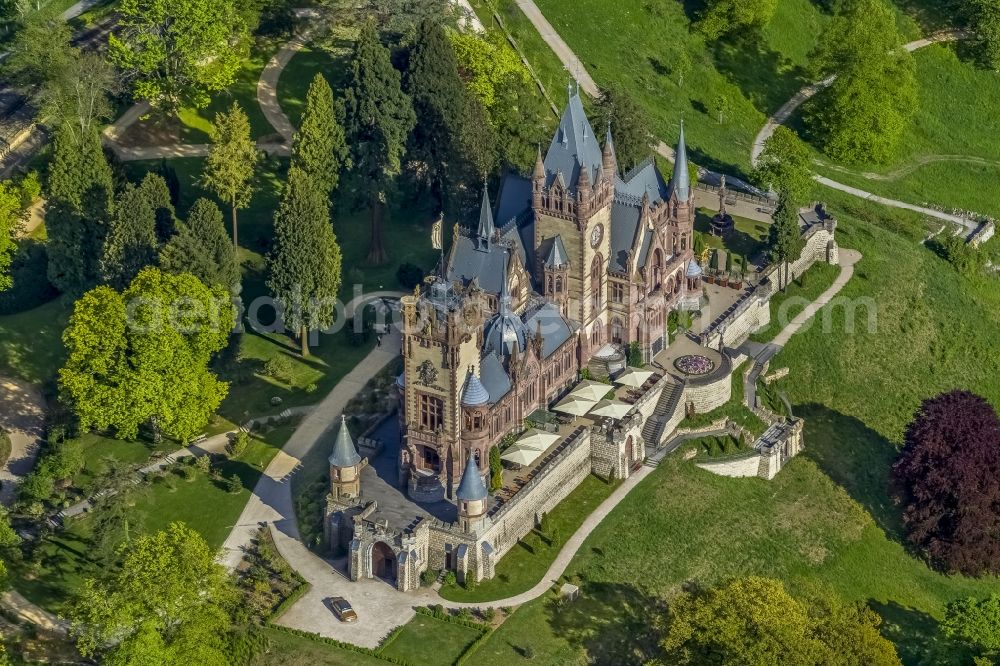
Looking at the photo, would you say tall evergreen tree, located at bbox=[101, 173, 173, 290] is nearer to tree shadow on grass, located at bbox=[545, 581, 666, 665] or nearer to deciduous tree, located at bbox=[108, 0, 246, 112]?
deciduous tree, located at bbox=[108, 0, 246, 112]

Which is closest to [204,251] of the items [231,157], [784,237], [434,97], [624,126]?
[231,157]

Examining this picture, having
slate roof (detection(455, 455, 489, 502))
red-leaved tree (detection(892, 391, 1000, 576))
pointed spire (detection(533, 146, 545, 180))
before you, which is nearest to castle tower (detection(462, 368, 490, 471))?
slate roof (detection(455, 455, 489, 502))

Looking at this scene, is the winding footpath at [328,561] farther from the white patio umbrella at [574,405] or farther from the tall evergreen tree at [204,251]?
the tall evergreen tree at [204,251]

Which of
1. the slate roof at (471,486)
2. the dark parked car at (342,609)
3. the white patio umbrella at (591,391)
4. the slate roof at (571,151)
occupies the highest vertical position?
the slate roof at (571,151)

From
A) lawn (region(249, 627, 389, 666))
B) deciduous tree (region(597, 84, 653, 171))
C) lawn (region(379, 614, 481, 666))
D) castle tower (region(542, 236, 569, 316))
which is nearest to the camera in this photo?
lawn (region(249, 627, 389, 666))

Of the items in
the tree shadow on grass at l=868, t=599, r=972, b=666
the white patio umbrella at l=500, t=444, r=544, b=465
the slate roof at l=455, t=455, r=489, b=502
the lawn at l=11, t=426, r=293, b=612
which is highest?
the slate roof at l=455, t=455, r=489, b=502

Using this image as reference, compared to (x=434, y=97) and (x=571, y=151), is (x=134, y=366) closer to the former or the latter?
(x=571, y=151)

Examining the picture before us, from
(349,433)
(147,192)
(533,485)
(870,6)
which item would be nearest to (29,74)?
(147,192)

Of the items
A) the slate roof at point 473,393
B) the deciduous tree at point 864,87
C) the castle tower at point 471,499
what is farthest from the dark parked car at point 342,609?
the deciduous tree at point 864,87
